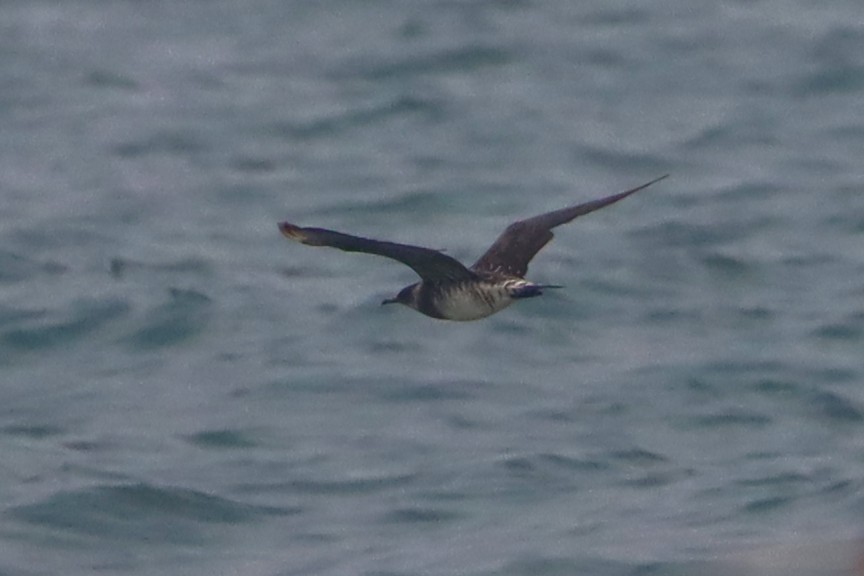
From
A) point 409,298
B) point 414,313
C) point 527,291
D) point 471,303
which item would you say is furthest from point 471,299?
point 414,313

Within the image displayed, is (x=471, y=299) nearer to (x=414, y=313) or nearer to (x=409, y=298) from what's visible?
(x=409, y=298)

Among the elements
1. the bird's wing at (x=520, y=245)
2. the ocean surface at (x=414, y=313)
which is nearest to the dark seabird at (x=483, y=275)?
the bird's wing at (x=520, y=245)

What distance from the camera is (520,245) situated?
301 inches

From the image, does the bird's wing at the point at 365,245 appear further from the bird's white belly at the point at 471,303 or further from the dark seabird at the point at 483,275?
the bird's white belly at the point at 471,303

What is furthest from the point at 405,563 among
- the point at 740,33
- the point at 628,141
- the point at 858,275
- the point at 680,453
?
the point at 740,33

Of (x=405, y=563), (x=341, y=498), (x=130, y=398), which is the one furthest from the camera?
(x=130, y=398)

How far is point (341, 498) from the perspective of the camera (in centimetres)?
961

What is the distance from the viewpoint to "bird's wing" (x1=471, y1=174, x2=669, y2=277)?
7512mm

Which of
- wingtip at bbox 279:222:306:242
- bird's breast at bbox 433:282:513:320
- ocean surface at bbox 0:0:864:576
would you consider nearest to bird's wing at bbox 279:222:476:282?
wingtip at bbox 279:222:306:242

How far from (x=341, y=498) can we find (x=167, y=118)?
6901mm

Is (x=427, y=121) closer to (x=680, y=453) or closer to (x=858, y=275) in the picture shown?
(x=858, y=275)

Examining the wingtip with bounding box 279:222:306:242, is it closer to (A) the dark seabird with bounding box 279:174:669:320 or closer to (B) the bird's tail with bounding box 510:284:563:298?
(A) the dark seabird with bounding box 279:174:669:320

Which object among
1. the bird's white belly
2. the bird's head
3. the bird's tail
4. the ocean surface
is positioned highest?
the bird's tail

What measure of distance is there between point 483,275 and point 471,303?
110 mm
